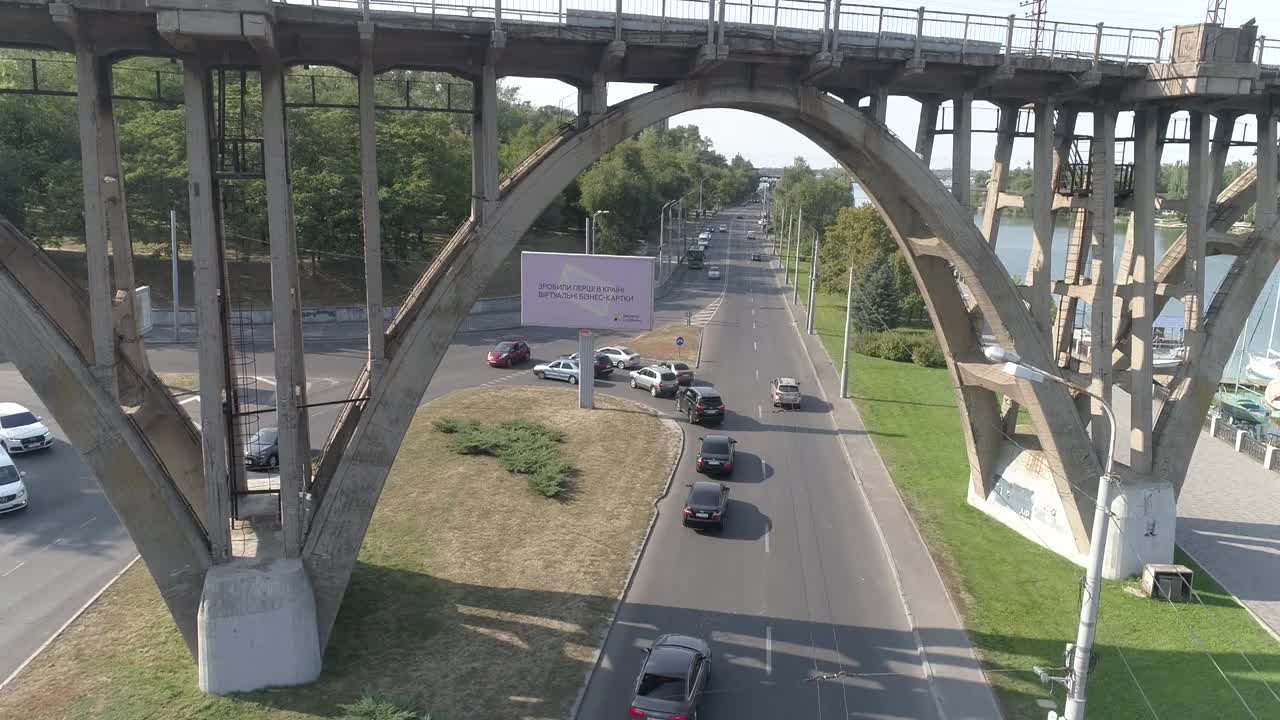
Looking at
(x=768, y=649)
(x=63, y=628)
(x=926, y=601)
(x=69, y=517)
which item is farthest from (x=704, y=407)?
(x=63, y=628)

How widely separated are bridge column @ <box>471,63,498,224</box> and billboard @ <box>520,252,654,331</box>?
37.4 ft

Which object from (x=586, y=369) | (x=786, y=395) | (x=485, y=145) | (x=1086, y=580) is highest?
(x=485, y=145)

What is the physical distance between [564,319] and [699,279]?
56.1 meters

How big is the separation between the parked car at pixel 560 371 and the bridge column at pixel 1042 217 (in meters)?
22.8

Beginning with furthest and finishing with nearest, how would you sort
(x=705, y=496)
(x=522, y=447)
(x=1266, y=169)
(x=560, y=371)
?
1. (x=560, y=371)
2. (x=522, y=447)
3. (x=705, y=496)
4. (x=1266, y=169)

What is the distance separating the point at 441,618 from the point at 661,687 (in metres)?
5.46

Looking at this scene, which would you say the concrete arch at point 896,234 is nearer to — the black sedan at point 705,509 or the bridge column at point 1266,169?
the bridge column at point 1266,169

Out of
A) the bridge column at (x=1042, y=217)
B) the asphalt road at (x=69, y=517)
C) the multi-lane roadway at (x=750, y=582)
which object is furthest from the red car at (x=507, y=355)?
the bridge column at (x=1042, y=217)

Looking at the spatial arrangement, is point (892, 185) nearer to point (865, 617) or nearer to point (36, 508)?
point (865, 617)

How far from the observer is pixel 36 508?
949 inches

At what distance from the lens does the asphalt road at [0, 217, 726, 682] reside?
18.4m

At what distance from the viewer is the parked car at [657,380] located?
128ft

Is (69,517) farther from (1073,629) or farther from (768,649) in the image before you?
(1073,629)

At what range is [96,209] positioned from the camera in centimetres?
1429
